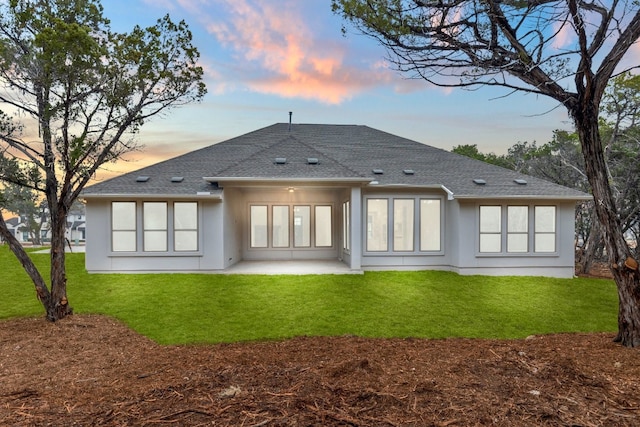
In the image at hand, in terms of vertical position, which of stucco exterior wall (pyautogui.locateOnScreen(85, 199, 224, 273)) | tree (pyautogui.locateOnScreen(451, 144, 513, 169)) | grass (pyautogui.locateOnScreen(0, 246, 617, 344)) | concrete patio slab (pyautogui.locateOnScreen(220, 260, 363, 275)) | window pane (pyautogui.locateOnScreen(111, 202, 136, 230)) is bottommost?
grass (pyautogui.locateOnScreen(0, 246, 617, 344))

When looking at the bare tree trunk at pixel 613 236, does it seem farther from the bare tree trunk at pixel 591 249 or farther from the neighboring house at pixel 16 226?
the neighboring house at pixel 16 226

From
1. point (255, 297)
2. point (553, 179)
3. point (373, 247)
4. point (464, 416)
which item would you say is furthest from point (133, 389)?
point (553, 179)

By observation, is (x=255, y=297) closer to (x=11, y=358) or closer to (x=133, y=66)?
(x=11, y=358)

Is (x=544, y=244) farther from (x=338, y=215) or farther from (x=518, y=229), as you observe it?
(x=338, y=215)

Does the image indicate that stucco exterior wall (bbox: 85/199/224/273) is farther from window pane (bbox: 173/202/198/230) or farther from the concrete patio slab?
the concrete patio slab

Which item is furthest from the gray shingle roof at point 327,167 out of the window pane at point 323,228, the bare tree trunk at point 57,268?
the bare tree trunk at point 57,268

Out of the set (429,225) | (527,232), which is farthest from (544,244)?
(429,225)

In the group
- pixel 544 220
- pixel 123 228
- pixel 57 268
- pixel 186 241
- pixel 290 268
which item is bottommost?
pixel 290 268

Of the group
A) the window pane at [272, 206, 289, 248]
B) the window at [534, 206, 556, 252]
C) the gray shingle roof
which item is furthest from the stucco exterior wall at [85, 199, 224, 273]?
the window at [534, 206, 556, 252]

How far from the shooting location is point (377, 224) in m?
12.0

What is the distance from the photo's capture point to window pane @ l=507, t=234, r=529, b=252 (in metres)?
11.7

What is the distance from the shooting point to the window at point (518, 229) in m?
11.7

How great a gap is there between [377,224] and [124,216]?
316 inches

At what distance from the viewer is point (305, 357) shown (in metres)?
4.86
